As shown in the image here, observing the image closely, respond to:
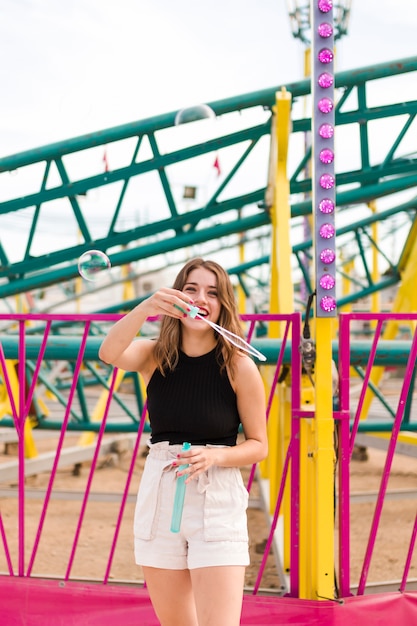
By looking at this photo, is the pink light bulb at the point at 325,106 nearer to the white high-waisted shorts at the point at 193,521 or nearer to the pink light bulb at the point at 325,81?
the pink light bulb at the point at 325,81

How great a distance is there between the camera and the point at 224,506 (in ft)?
7.09

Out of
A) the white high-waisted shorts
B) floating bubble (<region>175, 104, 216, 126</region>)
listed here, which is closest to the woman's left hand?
the white high-waisted shorts

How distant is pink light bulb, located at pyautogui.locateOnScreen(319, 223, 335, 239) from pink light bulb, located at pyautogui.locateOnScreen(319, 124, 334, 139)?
0.36m

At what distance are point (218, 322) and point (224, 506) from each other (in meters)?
0.61

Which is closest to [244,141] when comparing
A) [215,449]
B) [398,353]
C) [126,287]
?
[398,353]

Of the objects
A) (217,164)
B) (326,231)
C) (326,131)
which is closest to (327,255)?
(326,231)

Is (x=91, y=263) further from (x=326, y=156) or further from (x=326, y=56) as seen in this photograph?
(x=326, y=56)

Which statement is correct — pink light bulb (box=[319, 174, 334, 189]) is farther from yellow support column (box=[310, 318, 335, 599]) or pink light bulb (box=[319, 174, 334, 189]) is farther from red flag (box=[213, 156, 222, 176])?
red flag (box=[213, 156, 222, 176])

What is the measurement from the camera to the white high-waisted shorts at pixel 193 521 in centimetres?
210

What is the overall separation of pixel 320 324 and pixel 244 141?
4.02 metres

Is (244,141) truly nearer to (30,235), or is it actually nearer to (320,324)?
(30,235)

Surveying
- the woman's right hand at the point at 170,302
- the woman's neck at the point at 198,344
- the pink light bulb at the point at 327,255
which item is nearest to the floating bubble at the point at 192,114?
the pink light bulb at the point at 327,255

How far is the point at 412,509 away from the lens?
7.59m

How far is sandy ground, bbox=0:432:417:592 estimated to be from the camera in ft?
18.6
